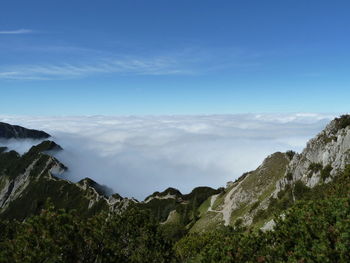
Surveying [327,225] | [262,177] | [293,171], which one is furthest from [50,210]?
[262,177]

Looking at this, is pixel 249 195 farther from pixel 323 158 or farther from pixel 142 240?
pixel 142 240

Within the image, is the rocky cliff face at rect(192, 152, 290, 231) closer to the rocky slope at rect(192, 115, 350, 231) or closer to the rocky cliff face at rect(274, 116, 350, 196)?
the rocky slope at rect(192, 115, 350, 231)

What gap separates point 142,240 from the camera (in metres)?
31.5

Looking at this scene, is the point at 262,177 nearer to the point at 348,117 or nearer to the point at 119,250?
the point at 348,117

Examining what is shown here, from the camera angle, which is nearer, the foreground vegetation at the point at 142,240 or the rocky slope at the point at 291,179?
the foreground vegetation at the point at 142,240

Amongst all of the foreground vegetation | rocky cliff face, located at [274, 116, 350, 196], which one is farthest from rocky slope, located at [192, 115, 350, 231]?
the foreground vegetation

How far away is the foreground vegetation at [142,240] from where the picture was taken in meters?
20.4

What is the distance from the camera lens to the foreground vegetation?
20422 mm

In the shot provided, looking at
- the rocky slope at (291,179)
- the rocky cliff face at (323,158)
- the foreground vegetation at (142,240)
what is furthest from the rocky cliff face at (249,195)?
the foreground vegetation at (142,240)

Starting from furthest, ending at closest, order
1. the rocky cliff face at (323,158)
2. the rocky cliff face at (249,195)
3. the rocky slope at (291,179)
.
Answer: the rocky cliff face at (249,195), the rocky slope at (291,179), the rocky cliff face at (323,158)

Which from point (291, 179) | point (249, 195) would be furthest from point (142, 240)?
point (249, 195)

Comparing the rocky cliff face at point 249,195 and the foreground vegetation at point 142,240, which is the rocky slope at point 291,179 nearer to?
the rocky cliff face at point 249,195

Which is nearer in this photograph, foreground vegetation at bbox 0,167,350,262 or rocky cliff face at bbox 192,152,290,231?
foreground vegetation at bbox 0,167,350,262

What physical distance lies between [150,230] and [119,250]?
→ 19.0ft
